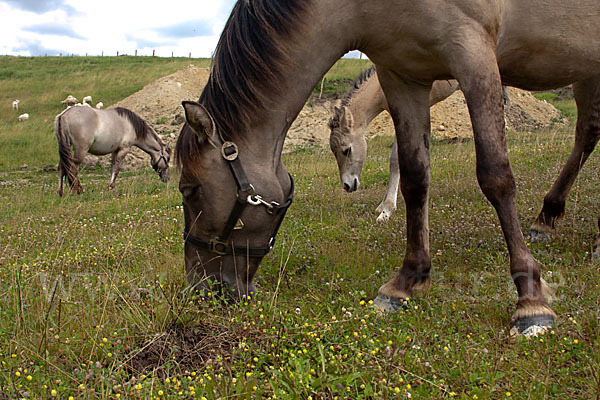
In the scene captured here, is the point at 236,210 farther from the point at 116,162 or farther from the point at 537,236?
the point at 116,162

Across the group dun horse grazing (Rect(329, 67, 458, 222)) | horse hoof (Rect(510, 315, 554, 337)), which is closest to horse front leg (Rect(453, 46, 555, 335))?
horse hoof (Rect(510, 315, 554, 337))

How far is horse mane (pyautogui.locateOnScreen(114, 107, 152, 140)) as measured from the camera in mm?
14875

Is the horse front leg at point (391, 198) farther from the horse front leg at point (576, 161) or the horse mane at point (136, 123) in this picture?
the horse mane at point (136, 123)

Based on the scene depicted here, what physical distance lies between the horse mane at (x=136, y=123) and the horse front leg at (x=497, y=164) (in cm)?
1381

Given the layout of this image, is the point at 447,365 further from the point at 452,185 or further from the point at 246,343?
the point at 452,185

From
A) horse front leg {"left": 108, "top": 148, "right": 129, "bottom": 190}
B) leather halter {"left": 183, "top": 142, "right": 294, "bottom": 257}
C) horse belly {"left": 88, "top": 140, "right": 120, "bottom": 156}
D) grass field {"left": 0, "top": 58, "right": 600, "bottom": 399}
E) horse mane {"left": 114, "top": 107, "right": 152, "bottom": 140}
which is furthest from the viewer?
horse mane {"left": 114, "top": 107, "right": 152, "bottom": 140}

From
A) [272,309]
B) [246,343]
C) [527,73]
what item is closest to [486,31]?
[527,73]

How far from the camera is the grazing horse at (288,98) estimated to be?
2.90 meters

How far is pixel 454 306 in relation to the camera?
10.4 feet

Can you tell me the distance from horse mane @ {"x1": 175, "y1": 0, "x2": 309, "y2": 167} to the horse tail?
924 centimetres

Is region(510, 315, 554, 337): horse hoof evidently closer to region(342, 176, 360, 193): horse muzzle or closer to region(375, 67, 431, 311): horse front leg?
region(375, 67, 431, 311): horse front leg

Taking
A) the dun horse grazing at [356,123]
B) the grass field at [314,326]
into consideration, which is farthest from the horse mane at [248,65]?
the dun horse grazing at [356,123]

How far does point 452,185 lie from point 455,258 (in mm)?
3172

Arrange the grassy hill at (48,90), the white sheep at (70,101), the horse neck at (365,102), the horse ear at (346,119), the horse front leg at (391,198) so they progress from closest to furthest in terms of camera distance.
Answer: the horse front leg at (391,198)
the horse ear at (346,119)
the horse neck at (365,102)
the grassy hill at (48,90)
the white sheep at (70,101)
